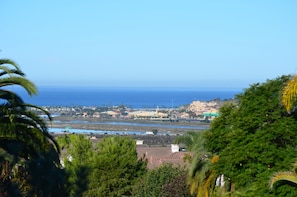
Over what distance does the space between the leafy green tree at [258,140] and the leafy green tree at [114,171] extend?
974 cm

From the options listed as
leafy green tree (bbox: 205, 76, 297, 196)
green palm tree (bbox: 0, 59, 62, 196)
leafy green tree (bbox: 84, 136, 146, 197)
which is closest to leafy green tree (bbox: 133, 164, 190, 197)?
leafy green tree (bbox: 84, 136, 146, 197)

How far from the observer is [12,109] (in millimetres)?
8625

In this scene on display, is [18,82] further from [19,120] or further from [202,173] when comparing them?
[202,173]

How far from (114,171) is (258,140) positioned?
11.6 metres

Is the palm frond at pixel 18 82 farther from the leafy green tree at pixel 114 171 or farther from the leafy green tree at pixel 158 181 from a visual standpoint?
the leafy green tree at pixel 114 171

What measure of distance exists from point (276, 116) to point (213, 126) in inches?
105

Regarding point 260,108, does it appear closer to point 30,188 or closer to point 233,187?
point 233,187

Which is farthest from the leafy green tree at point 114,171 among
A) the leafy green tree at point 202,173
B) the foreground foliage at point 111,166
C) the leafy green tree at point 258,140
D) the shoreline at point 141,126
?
the shoreline at point 141,126

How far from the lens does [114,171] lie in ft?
80.9

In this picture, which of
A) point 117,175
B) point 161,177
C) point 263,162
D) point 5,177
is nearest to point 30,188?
point 5,177

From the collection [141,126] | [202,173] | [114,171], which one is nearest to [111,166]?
[114,171]

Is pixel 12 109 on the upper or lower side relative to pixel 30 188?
upper

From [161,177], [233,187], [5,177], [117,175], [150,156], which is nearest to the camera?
[5,177]

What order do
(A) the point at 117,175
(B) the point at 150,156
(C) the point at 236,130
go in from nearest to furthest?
(C) the point at 236,130
(A) the point at 117,175
(B) the point at 150,156
